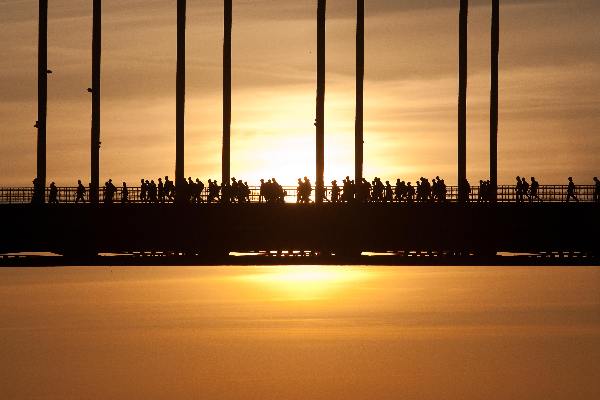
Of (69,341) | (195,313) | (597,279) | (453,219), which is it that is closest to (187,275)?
(453,219)

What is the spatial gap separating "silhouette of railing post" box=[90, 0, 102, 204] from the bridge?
10cm

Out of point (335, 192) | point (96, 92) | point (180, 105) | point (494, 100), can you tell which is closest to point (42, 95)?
point (96, 92)

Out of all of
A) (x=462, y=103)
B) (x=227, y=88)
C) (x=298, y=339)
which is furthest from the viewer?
(x=462, y=103)

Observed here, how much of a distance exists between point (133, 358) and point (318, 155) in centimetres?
4051

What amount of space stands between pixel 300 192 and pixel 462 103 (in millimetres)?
9112

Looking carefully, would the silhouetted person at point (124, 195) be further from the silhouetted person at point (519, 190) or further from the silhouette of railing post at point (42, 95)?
the silhouetted person at point (519, 190)

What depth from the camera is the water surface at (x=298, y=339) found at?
39.2 meters

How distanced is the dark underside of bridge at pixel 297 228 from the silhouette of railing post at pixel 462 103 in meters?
1.34

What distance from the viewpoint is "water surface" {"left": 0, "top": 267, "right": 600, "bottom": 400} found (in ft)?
128

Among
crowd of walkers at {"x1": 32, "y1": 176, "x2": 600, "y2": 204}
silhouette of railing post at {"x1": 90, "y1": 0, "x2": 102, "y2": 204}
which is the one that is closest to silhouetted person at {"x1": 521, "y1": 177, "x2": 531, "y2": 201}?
crowd of walkers at {"x1": 32, "y1": 176, "x2": 600, "y2": 204}

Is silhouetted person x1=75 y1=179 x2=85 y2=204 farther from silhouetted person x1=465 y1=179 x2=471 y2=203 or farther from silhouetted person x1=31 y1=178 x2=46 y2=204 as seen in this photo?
silhouetted person x1=465 y1=179 x2=471 y2=203

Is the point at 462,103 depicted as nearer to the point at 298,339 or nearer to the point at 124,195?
the point at 124,195

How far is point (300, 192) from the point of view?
8644 centimetres

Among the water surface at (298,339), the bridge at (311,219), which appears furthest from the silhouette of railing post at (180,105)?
the water surface at (298,339)
